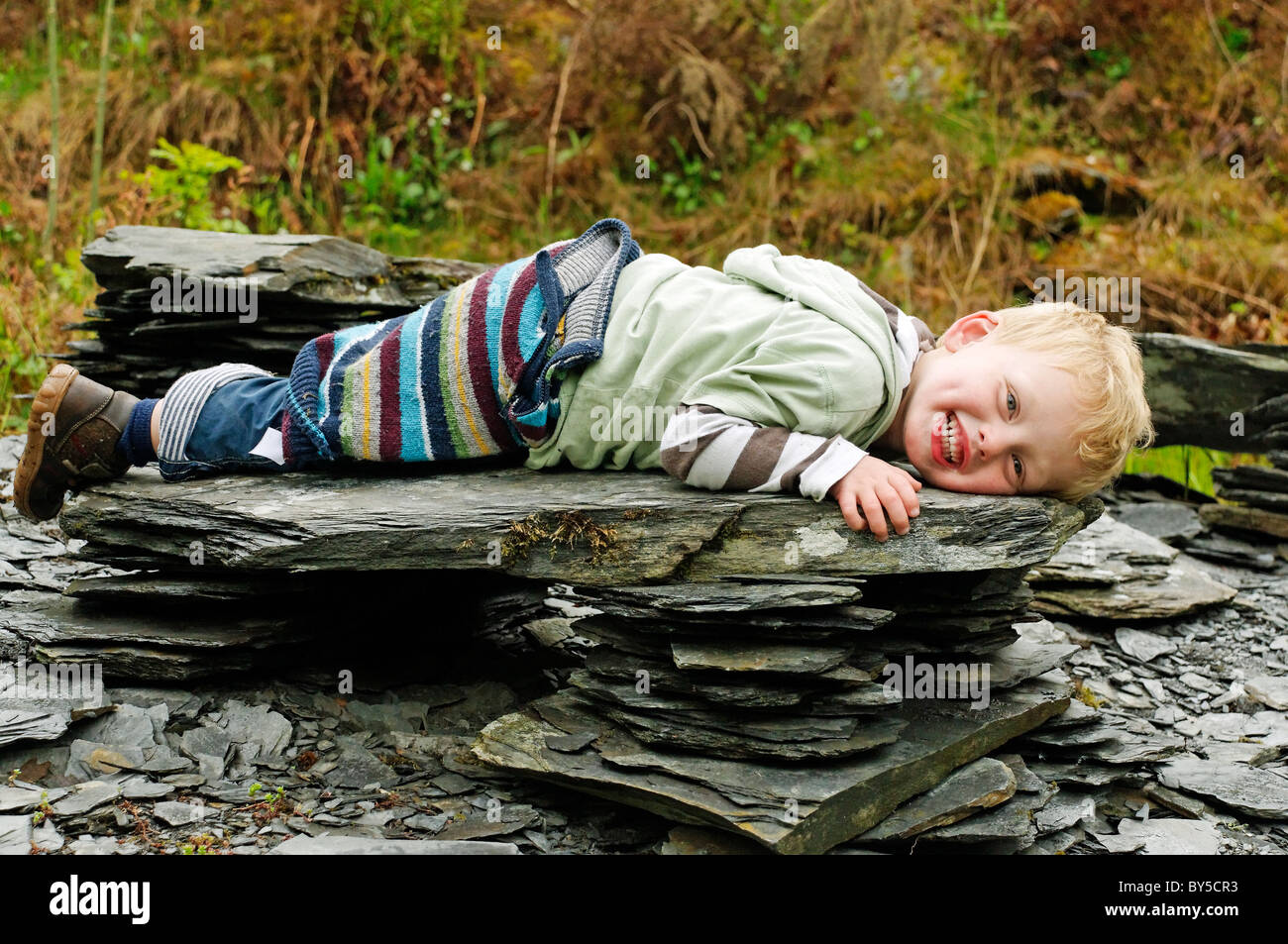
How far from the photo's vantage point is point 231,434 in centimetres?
371

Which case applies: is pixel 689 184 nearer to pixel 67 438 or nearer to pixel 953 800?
pixel 67 438

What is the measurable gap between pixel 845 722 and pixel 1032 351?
1174 mm

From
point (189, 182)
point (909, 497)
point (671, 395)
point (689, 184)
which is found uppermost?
point (689, 184)

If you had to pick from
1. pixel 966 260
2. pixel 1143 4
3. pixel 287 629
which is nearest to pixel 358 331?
pixel 287 629

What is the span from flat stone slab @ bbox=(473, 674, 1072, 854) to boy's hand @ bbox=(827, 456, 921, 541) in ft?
1.74

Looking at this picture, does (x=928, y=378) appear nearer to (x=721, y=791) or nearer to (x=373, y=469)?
(x=721, y=791)

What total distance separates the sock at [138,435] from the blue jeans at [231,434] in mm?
60

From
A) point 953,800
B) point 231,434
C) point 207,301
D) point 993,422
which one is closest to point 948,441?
point 993,422

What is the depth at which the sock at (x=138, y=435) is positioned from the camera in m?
3.70

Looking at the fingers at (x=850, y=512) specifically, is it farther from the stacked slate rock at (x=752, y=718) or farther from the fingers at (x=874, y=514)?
the stacked slate rock at (x=752, y=718)

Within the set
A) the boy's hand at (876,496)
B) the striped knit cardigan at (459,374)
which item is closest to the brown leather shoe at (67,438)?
the striped knit cardigan at (459,374)

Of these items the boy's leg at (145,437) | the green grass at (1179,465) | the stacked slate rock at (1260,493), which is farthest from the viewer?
the green grass at (1179,465)

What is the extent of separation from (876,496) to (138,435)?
2.33m

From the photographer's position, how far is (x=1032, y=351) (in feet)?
10.7
